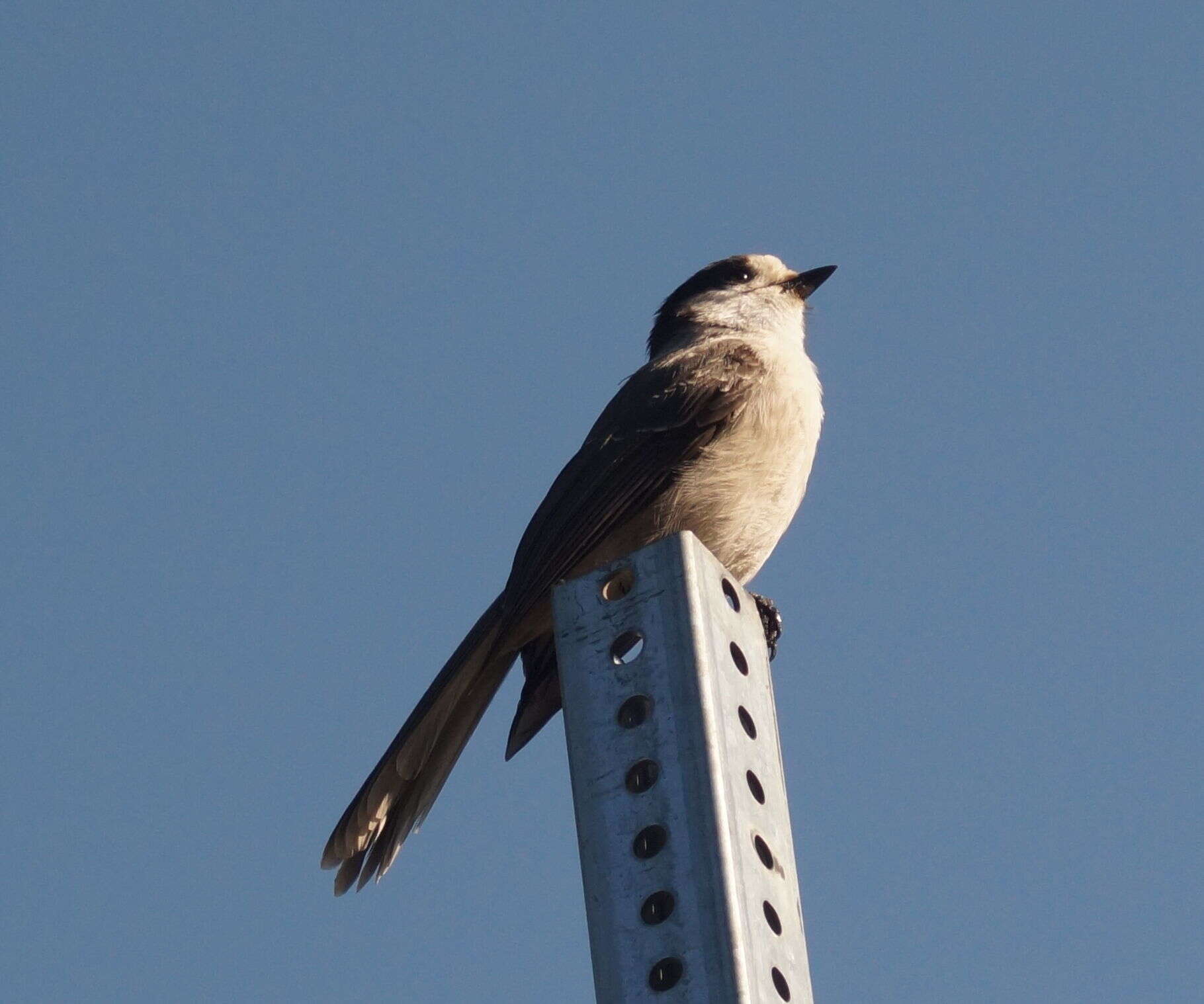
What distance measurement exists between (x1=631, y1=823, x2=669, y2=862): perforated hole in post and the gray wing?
2646mm

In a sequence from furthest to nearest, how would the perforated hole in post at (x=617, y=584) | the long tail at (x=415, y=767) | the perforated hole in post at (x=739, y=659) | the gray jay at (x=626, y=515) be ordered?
the gray jay at (x=626, y=515), the long tail at (x=415, y=767), the perforated hole in post at (x=617, y=584), the perforated hole in post at (x=739, y=659)

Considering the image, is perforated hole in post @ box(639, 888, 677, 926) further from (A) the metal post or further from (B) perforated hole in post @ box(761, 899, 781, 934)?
(B) perforated hole in post @ box(761, 899, 781, 934)

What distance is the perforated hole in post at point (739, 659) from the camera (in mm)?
3502

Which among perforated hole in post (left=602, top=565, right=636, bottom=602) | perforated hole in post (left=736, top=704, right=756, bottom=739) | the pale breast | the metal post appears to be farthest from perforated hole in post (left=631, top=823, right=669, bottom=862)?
the pale breast

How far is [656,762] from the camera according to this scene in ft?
10.5

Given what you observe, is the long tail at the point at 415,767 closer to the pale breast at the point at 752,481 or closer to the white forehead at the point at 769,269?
the pale breast at the point at 752,481

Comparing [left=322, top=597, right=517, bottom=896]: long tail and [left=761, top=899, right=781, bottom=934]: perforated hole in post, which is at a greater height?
[left=322, top=597, right=517, bottom=896]: long tail

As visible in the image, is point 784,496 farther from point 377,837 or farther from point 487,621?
point 377,837

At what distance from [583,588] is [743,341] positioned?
3608 millimetres

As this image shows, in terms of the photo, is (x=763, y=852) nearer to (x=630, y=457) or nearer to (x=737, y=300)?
(x=630, y=457)

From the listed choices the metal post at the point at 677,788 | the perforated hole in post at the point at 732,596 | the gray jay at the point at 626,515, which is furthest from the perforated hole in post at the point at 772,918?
the gray jay at the point at 626,515

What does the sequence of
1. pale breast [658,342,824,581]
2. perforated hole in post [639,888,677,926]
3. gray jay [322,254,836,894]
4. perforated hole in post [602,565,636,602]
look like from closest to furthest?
perforated hole in post [639,888,677,926], perforated hole in post [602,565,636,602], gray jay [322,254,836,894], pale breast [658,342,824,581]

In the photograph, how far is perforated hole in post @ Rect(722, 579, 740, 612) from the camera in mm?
3660

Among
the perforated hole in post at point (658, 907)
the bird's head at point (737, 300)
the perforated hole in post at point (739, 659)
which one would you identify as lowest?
the perforated hole in post at point (658, 907)
